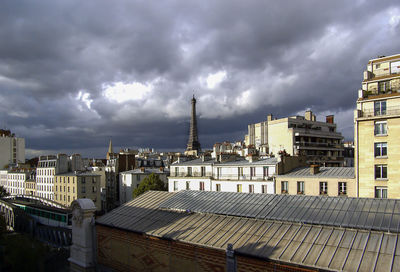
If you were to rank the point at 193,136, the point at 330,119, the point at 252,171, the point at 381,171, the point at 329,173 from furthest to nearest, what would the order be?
the point at 193,136
the point at 330,119
the point at 252,171
the point at 329,173
the point at 381,171

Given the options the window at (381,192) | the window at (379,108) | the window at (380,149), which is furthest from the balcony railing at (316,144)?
the window at (381,192)

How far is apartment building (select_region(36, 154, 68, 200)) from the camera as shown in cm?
7519

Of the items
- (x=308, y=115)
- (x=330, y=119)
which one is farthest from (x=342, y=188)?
(x=308, y=115)

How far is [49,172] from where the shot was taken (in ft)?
251

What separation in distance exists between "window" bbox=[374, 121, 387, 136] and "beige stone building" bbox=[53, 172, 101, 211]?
57.7 metres

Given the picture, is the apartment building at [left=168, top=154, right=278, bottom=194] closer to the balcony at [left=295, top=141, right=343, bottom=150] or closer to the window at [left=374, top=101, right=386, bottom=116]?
the window at [left=374, top=101, right=386, bottom=116]

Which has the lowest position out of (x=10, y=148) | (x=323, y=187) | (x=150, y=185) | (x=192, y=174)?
(x=150, y=185)

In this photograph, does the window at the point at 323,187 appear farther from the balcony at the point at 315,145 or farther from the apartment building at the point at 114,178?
the apartment building at the point at 114,178

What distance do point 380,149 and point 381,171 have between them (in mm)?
2238

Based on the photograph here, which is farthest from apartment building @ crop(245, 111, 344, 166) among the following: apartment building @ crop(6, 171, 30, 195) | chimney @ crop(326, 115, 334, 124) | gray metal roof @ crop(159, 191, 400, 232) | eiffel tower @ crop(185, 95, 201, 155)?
eiffel tower @ crop(185, 95, 201, 155)

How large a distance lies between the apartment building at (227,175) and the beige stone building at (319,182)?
9.04 feet

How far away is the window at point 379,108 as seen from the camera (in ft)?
104

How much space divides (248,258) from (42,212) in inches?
1779

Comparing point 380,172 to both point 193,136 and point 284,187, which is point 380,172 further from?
point 193,136
